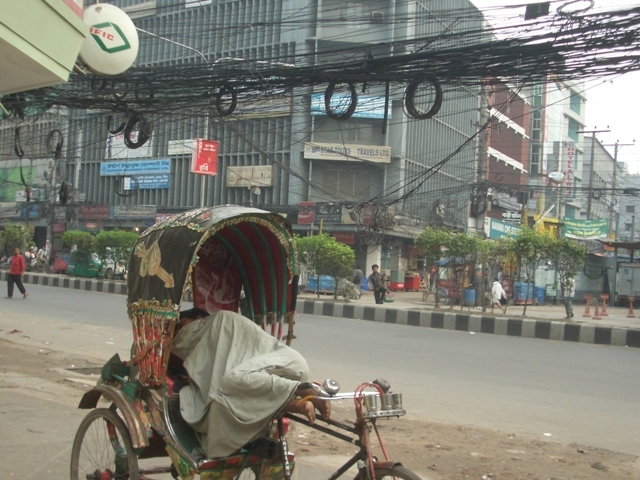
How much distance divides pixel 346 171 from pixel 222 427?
3275 cm

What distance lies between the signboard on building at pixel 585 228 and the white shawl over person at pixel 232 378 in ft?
102

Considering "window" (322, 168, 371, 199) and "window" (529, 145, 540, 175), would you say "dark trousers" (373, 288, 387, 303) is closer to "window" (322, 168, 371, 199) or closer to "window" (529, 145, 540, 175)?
"window" (322, 168, 371, 199)

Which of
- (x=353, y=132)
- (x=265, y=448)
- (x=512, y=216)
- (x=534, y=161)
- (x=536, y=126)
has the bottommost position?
(x=265, y=448)

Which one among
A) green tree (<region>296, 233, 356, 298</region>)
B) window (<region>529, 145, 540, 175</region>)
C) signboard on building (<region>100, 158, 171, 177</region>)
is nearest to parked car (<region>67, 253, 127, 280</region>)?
signboard on building (<region>100, 158, 171, 177</region>)

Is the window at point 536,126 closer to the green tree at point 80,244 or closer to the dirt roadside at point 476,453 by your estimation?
A: the green tree at point 80,244

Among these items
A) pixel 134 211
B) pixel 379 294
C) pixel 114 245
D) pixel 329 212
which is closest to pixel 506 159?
pixel 329 212

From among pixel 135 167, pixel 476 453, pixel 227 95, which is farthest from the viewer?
pixel 135 167

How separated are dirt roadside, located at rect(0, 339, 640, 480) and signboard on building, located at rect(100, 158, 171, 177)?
34.4 metres

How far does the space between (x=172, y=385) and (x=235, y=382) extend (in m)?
0.62

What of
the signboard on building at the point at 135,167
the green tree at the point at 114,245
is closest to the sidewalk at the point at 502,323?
the green tree at the point at 114,245

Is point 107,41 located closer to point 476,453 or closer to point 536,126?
point 476,453

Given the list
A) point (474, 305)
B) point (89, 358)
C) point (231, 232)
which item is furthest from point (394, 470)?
point (474, 305)

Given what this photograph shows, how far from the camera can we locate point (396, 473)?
311cm

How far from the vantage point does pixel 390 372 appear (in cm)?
993
